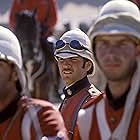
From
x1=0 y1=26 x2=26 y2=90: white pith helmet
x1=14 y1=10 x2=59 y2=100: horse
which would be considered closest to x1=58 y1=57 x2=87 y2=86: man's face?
x1=0 y1=26 x2=26 y2=90: white pith helmet

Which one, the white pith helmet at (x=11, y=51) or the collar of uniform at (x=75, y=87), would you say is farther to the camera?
the collar of uniform at (x=75, y=87)

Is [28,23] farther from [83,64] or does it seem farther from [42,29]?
[83,64]

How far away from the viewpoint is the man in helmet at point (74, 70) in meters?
6.05

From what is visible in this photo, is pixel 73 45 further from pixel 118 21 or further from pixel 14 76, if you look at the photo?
pixel 118 21

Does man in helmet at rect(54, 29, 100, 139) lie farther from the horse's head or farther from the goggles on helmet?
the horse's head

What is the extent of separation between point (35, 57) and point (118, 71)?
8478 millimetres

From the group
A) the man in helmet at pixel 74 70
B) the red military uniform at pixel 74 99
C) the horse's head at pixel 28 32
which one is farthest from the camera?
the horse's head at pixel 28 32

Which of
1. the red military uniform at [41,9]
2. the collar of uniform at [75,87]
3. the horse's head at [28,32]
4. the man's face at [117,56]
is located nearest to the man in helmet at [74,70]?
the collar of uniform at [75,87]

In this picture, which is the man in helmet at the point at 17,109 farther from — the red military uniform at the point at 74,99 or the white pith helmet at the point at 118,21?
the red military uniform at the point at 74,99

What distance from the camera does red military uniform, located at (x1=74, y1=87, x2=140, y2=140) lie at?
4.33 m

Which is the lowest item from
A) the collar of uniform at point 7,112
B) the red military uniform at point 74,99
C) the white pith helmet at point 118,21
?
the red military uniform at point 74,99

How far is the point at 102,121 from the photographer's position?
14.7 ft

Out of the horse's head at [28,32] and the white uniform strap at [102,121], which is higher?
the white uniform strap at [102,121]

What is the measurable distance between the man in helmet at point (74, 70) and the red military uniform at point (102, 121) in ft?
4.24
